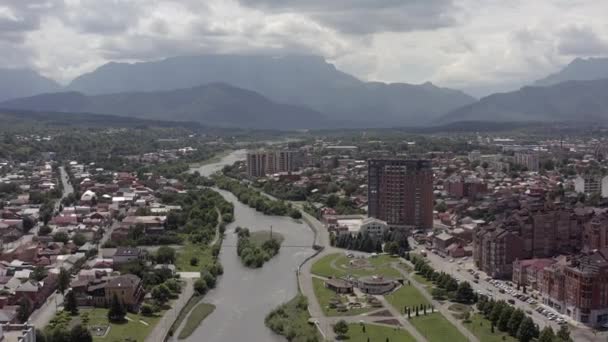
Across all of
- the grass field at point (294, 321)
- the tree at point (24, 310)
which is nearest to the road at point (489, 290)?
the grass field at point (294, 321)

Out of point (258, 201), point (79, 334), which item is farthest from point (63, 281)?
point (258, 201)

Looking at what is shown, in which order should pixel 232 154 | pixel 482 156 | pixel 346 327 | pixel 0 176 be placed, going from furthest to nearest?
pixel 232 154
pixel 482 156
pixel 0 176
pixel 346 327

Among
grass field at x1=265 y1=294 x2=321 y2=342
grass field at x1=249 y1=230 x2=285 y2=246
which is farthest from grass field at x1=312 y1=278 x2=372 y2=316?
grass field at x1=249 y1=230 x2=285 y2=246

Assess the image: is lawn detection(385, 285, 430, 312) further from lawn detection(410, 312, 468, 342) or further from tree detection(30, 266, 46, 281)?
tree detection(30, 266, 46, 281)

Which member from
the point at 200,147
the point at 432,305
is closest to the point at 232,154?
the point at 200,147

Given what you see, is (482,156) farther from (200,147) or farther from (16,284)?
(16,284)

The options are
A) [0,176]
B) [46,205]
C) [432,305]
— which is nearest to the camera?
[432,305]

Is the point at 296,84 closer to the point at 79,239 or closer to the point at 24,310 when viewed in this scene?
the point at 79,239
